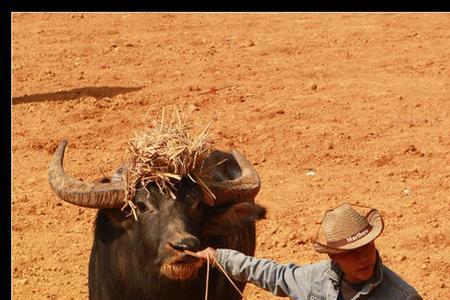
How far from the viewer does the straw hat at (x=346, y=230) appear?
5.09 m

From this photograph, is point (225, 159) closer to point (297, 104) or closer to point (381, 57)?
point (297, 104)

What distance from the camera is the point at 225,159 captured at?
25.7 ft

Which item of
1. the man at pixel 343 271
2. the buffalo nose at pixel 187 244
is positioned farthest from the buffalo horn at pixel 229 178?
the man at pixel 343 271

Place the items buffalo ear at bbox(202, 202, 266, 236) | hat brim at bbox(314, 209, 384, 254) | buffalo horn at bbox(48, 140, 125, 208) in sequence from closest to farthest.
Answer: hat brim at bbox(314, 209, 384, 254) < buffalo horn at bbox(48, 140, 125, 208) < buffalo ear at bbox(202, 202, 266, 236)

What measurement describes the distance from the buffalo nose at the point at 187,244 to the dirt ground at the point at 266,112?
126 centimetres

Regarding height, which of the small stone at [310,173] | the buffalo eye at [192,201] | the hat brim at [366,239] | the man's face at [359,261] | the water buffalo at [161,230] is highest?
the hat brim at [366,239]

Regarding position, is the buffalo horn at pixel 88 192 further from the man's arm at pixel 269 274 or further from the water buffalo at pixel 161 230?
the man's arm at pixel 269 274

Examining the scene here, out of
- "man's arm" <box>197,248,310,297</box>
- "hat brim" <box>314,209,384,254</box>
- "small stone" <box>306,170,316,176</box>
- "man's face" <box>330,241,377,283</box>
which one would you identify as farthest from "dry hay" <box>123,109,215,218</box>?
"small stone" <box>306,170,316,176</box>

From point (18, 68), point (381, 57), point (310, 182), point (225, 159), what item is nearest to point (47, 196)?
point (310, 182)

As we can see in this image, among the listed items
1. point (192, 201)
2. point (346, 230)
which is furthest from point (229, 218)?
point (346, 230)

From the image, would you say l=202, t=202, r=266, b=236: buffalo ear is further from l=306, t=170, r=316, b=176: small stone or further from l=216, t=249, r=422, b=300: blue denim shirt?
l=306, t=170, r=316, b=176: small stone

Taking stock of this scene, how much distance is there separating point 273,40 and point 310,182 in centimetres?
760

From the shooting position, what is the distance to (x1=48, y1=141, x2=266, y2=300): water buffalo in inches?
249

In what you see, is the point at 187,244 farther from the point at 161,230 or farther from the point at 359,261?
the point at 359,261
